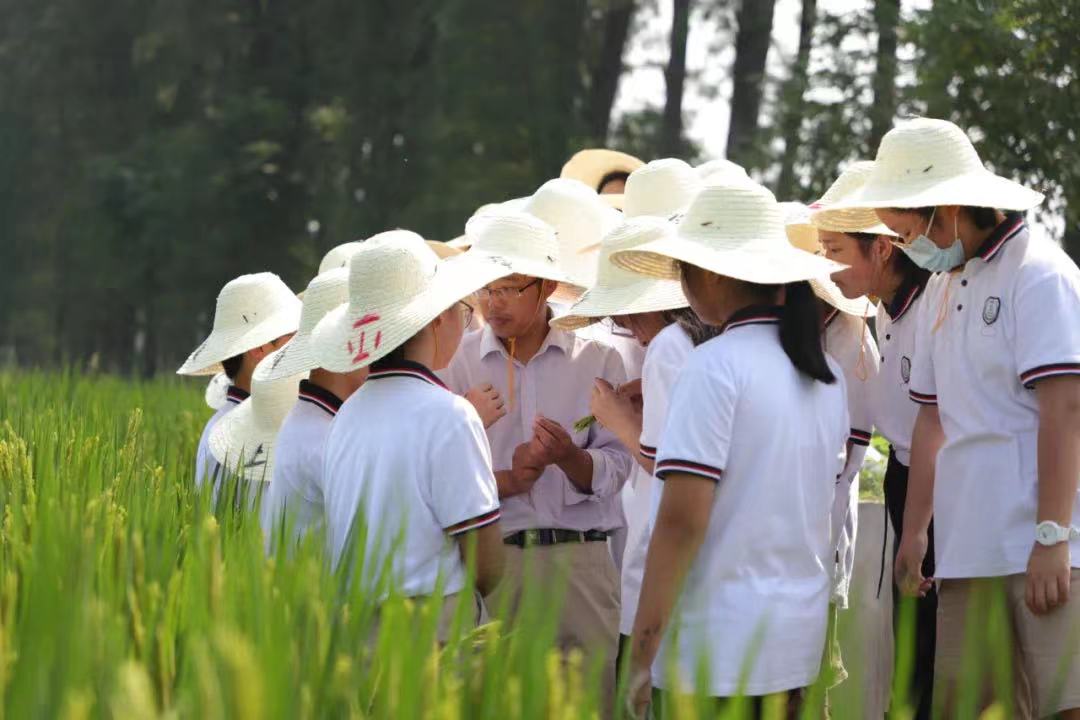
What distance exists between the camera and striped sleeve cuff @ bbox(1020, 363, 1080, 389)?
11.5 ft

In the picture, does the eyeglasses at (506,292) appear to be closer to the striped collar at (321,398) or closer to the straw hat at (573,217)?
the straw hat at (573,217)

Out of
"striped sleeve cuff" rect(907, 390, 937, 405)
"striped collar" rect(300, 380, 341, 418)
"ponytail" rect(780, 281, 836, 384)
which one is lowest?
"striped collar" rect(300, 380, 341, 418)

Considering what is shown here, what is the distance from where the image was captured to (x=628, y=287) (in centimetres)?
411

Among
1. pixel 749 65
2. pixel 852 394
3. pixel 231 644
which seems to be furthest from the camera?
pixel 749 65

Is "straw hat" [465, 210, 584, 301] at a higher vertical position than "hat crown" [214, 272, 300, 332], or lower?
higher

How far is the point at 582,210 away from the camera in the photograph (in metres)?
5.21

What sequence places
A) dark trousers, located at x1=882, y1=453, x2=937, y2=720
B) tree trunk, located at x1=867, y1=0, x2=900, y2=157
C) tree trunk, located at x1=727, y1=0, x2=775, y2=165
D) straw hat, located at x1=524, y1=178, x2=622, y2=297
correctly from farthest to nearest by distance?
tree trunk, located at x1=727, y1=0, x2=775, y2=165 < tree trunk, located at x1=867, y1=0, x2=900, y2=157 < straw hat, located at x1=524, y1=178, x2=622, y2=297 < dark trousers, located at x1=882, y1=453, x2=937, y2=720

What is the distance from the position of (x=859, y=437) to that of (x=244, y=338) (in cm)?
191

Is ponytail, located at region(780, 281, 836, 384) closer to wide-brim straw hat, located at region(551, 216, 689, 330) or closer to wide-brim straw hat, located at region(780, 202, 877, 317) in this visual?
wide-brim straw hat, located at region(551, 216, 689, 330)

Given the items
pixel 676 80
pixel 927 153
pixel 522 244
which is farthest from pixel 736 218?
pixel 676 80

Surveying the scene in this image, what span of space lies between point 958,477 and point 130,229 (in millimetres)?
29697

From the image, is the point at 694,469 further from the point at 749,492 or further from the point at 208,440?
the point at 208,440

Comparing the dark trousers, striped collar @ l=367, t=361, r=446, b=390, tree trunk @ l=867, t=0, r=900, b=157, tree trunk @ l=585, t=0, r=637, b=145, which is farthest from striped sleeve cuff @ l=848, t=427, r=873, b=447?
tree trunk @ l=585, t=0, r=637, b=145

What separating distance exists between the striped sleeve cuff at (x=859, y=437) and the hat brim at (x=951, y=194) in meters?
0.80
